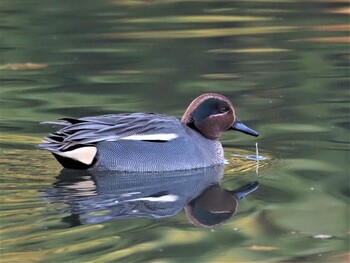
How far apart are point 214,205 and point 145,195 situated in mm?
541

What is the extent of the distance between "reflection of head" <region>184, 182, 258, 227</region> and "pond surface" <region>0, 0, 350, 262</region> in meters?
0.03

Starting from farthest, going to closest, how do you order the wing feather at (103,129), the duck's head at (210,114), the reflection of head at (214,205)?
the duck's head at (210,114) < the wing feather at (103,129) < the reflection of head at (214,205)

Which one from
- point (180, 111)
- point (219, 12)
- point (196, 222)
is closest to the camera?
point (196, 222)

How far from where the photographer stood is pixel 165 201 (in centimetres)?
837

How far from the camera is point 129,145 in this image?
9312mm

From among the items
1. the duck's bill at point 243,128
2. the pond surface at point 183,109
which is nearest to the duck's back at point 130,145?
the pond surface at point 183,109

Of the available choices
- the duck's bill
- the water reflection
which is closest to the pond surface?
the water reflection

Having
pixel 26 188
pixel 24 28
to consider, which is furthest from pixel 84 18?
pixel 26 188

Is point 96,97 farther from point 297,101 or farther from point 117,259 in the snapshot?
point 117,259

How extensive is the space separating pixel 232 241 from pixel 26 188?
195cm

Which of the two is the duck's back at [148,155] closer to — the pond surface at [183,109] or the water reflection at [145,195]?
the water reflection at [145,195]

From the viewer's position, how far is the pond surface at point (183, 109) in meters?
7.25

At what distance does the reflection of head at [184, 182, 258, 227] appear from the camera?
7887mm

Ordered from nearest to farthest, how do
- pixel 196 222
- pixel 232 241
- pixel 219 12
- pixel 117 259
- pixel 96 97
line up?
pixel 117 259, pixel 232 241, pixel 196 222, pixel 96 97, pixel 219 12
